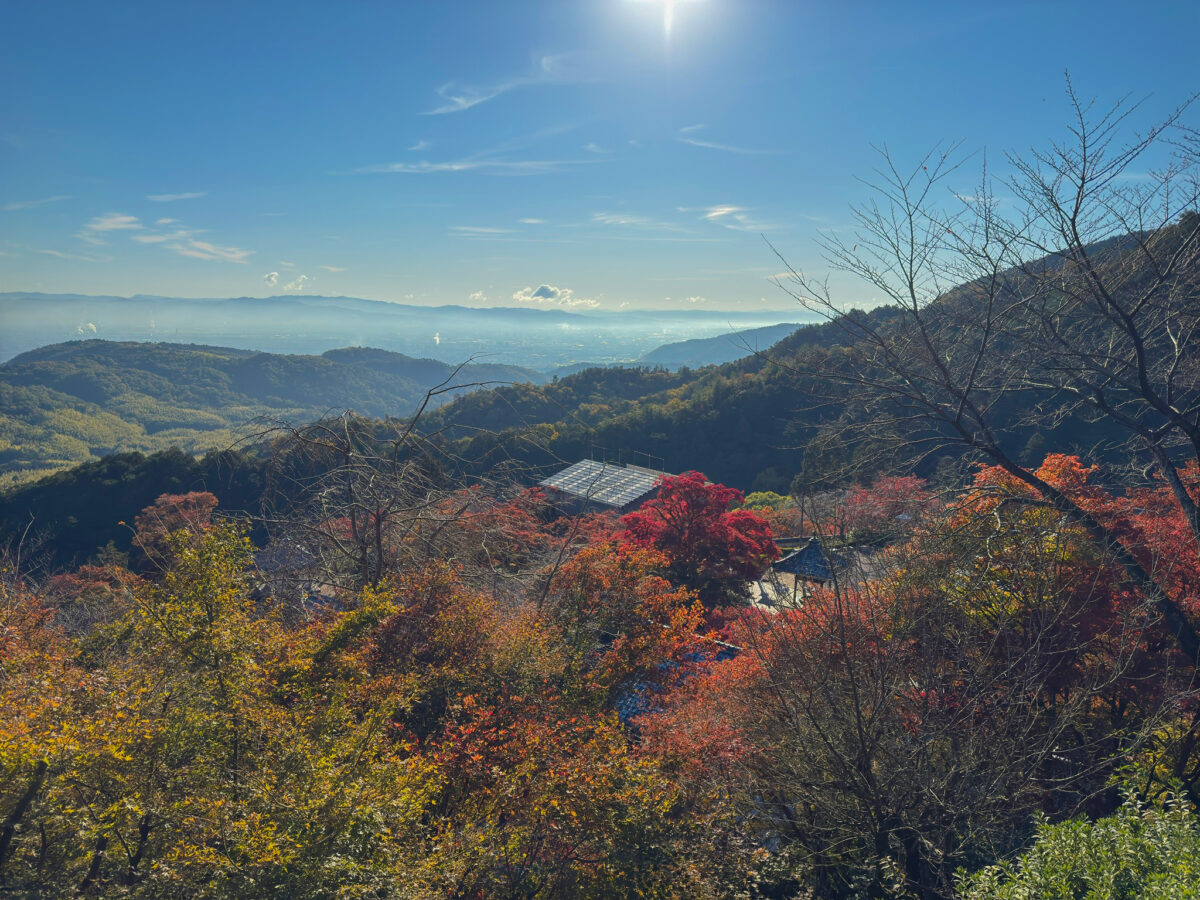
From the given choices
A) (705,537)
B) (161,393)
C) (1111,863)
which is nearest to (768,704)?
(1111,863)

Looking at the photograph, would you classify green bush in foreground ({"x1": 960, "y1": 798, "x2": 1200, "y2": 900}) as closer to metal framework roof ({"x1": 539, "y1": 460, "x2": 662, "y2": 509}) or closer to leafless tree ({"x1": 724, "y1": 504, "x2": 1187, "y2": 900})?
leafless tree ({"x1": 724, "y1": 504, "x2": 1187, "y2": 900})

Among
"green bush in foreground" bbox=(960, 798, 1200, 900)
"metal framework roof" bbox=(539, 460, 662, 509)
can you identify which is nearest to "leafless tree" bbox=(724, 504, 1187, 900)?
"green bush in foreground" bbox=(960, 798, 1200, 900)

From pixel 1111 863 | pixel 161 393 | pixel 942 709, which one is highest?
pixel 161 393

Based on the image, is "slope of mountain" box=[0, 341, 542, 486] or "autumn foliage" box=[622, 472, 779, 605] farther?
"slope of mountain" box=[0, 341, 542, 486]

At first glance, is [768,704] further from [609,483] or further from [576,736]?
[609,483]

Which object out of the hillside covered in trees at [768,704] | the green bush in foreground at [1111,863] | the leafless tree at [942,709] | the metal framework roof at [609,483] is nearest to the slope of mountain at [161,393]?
the metal framework roof at [609,483]

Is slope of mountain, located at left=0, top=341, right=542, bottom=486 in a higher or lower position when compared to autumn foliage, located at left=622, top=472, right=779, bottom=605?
higher

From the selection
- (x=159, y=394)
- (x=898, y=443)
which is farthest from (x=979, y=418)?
(x=159, y=394)
